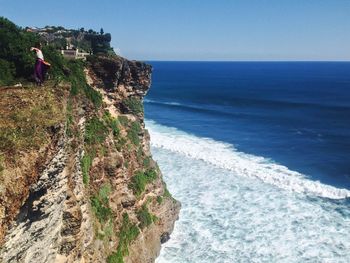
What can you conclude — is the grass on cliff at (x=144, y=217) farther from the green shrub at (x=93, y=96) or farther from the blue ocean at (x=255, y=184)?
the green shrub at (x=93, y=96)

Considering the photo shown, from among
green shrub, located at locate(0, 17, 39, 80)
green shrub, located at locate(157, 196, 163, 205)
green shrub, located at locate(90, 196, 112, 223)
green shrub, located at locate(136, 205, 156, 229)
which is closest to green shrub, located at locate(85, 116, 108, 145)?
green shrub, located at locate(90, 196, 112, 223)

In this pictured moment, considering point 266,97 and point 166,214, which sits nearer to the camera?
point 166,214

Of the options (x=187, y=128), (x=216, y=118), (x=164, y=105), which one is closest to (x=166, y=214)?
(x=187, y=128)

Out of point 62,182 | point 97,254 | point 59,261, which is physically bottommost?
point 97,254

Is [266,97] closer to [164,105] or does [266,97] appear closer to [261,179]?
[164,105]

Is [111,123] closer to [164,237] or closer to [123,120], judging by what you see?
[123,120]

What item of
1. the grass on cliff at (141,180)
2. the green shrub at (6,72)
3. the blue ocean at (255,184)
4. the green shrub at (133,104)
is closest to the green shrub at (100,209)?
the grass on cliff at (141,180)
